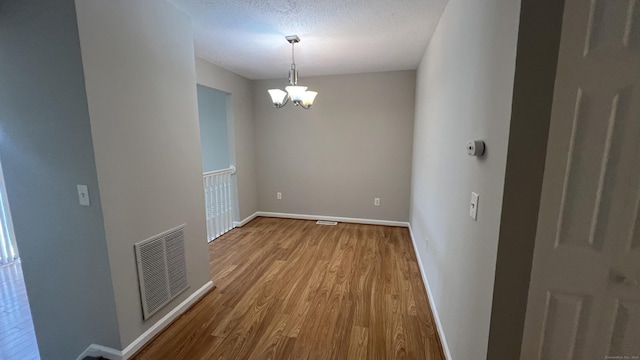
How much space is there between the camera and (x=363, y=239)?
3.64 metres

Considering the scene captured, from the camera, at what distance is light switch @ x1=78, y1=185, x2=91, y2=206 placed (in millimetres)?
1478

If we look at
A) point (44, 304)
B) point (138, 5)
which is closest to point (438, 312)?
point (44, 304)

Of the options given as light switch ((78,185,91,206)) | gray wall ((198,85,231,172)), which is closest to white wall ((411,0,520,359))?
light switch ((78,185,91,206))

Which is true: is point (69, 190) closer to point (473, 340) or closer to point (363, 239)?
point (473, 340)

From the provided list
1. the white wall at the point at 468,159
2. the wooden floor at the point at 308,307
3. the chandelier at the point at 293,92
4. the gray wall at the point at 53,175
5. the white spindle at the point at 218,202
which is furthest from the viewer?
the white spindle at the point at 218,202

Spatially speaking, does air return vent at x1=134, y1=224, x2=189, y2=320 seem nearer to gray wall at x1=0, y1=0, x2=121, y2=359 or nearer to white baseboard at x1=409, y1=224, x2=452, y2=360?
gray wall at x1=0, y1=0, x2=121, y2=359

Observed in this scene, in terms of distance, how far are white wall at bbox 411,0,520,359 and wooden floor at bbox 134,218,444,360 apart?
34cm

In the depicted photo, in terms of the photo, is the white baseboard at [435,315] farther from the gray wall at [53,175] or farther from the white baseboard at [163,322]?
the gray wall at [53,175]

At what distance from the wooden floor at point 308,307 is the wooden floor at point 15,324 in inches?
39.6

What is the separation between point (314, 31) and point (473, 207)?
2043mm

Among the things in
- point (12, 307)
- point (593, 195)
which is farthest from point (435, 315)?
point (12, 307)

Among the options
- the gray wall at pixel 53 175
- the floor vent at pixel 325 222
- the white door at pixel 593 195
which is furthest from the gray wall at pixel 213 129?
the white door at pixel 593 195

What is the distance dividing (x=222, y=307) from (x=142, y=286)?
2.22ft

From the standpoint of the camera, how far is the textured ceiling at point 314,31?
6.24 feet
